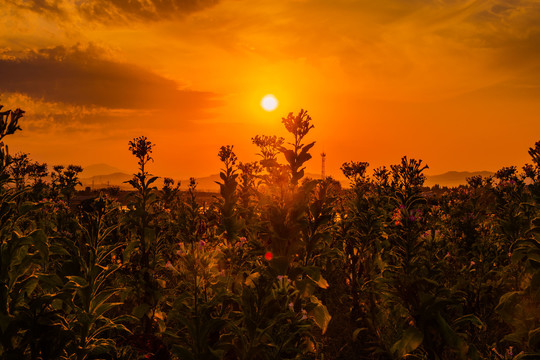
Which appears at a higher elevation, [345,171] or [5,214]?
[345,171]

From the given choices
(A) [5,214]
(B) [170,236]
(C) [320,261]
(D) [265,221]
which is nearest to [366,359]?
(D) [265,221]

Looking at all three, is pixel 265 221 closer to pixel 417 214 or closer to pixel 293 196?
pixel 293 196

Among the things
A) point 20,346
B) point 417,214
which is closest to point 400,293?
point 417,214

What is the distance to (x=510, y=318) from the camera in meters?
4.60

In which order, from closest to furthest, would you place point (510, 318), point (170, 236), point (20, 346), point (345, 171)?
point (20, 346)
point (510, 318)
point (345, 171)
point (170, 236)

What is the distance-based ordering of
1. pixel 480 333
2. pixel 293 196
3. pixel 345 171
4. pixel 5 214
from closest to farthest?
pixel 5 214
pixel 293 196
pixel 480 333
pixel 345 171

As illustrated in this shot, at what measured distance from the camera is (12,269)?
3.88 metres

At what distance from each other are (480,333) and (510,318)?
2319 millimetres

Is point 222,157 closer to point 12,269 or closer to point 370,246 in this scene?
point 370,246

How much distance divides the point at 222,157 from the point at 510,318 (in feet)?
25.0

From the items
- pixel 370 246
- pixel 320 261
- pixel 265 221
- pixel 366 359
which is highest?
pixel 265 221

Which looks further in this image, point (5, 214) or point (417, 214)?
point (417, 214)

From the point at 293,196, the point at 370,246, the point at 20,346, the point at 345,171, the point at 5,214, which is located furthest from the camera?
the point at 345,171

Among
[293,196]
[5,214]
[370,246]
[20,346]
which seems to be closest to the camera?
[20,346]
